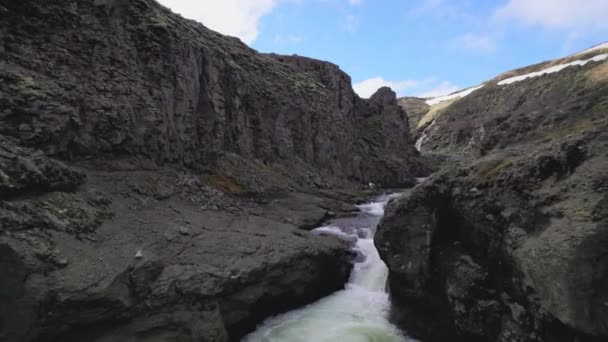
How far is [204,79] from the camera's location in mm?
32906

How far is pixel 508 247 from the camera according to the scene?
11.2 metres

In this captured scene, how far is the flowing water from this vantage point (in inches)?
570

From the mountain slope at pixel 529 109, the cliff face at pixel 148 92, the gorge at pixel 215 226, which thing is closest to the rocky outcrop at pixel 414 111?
the mountain slope at pixel 529 109

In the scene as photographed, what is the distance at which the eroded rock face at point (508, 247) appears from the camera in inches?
350

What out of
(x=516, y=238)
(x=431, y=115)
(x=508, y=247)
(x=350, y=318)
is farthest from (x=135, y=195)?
(x=431, y=115)

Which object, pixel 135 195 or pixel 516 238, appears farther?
pixel 135 195

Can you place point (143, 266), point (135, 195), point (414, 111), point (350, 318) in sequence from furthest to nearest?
1. point (414, 111)
2. point (135, 195)
3. point (350, 318)
4. point (143, 266)

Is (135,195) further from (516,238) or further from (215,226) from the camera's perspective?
(516,238)

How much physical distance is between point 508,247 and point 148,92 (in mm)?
21993

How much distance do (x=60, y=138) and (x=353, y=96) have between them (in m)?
51.5

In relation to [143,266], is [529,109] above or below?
above

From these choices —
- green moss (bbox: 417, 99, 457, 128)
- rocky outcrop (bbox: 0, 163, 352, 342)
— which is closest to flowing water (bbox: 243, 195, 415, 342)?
rocky outcrop (bbox: 0, 163, 352, 342)

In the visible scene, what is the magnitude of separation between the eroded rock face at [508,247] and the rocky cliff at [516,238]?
0.10 ft

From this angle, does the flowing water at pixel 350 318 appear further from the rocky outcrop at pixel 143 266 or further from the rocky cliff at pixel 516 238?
the rocky cliff at pixel 516 238
